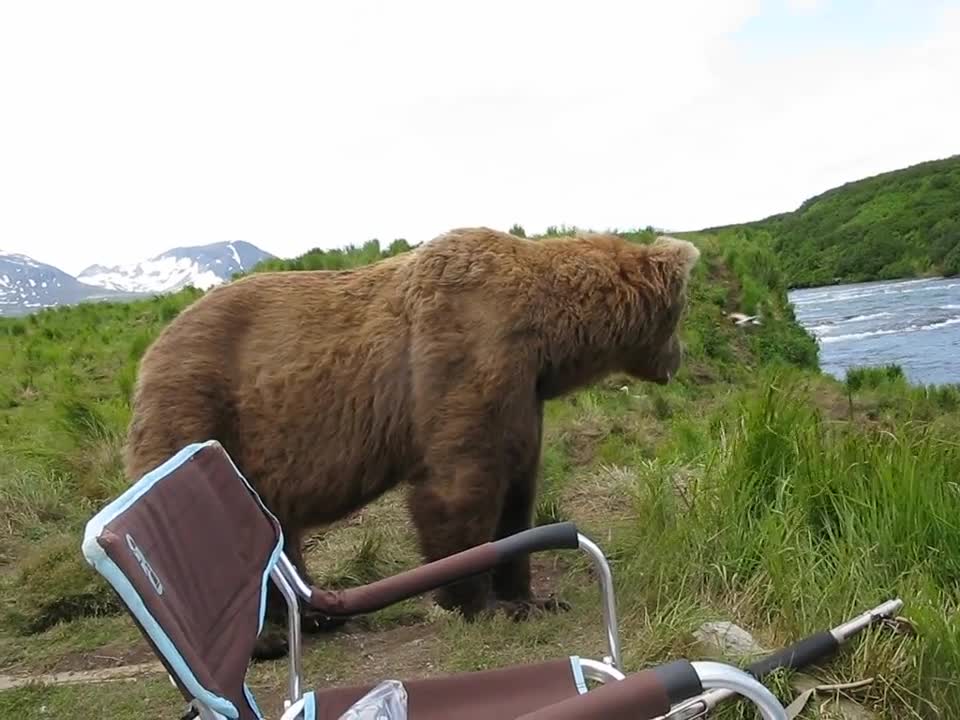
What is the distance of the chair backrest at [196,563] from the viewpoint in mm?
1623

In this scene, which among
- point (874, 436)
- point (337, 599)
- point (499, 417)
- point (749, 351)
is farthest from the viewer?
point (749, 351)

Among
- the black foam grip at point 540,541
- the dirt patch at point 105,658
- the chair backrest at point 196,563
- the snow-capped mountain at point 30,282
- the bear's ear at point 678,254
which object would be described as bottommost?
the dirt patch at point 105,658

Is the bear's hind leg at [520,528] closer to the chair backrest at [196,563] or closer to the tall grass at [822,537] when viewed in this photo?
the tall grass at [822,537]

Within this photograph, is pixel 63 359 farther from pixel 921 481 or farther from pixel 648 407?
pixel 921 481

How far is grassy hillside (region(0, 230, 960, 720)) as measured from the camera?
3256mm

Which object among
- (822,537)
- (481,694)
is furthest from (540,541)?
(822,537)

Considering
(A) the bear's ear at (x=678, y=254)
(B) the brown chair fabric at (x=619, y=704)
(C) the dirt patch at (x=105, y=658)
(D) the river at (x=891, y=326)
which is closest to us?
(B) the brown chair fabric at (x=619, y=704)

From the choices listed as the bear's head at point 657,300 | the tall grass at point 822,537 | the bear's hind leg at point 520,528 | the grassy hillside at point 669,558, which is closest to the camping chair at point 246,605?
the grassy hillside at point 669,558

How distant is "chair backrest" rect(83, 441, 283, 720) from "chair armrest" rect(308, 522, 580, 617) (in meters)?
0.21

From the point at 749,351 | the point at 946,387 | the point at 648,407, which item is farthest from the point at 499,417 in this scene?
the point at 749,351

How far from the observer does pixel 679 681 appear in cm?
152

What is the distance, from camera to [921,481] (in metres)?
3.69

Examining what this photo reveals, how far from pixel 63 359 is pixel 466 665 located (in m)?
9.10

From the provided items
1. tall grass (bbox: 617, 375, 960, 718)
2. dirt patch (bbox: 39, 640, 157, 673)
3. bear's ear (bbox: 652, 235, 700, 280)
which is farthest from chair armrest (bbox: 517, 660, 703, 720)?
dirt patch (bbox: 39, 640, 157, 673)
